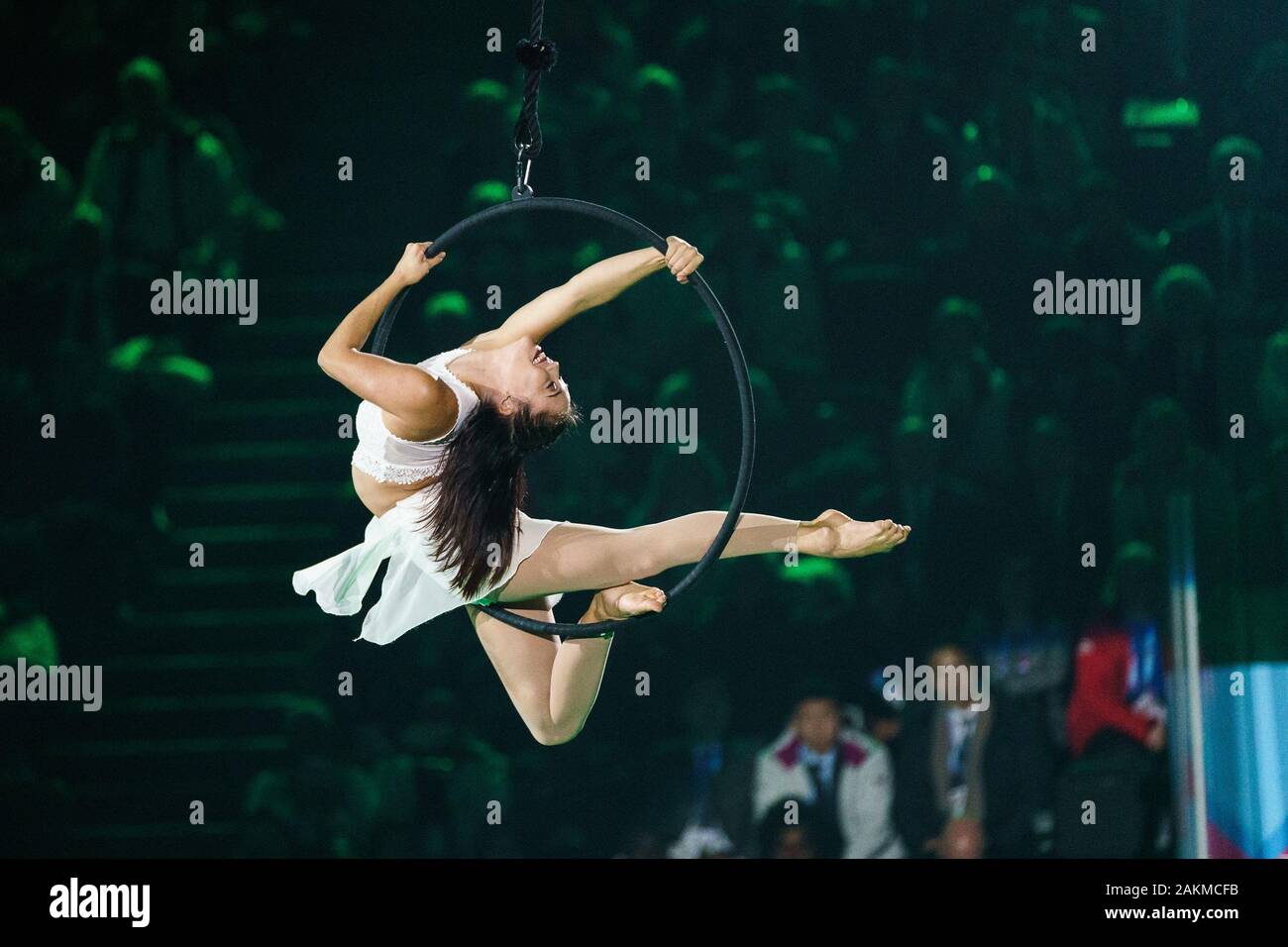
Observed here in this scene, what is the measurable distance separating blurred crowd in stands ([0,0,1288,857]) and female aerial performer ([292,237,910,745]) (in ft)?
1.84

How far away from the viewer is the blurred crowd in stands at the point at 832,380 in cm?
468

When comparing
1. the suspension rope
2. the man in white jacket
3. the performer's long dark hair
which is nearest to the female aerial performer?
the performer's long dark hair

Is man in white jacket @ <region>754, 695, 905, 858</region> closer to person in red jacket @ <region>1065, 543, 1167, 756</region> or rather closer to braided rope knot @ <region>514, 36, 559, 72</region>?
person in red jacket @ <region>1065, 543, 1167, 756</region>

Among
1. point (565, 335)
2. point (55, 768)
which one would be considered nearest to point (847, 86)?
point (565, 335)

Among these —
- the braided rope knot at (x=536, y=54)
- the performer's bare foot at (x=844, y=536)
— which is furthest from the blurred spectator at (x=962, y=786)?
the braided rope knot at (x=536, y=54)

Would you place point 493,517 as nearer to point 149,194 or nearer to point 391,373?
point 391,373

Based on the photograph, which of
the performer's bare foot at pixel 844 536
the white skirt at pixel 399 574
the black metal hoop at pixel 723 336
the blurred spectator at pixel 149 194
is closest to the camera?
the black metal hoop at pixel 723 336

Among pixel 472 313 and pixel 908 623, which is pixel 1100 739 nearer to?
pixel 908 623

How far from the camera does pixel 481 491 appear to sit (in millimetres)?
3986

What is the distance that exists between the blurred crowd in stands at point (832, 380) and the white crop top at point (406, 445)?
71cm

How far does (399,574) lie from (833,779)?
5.01 ft

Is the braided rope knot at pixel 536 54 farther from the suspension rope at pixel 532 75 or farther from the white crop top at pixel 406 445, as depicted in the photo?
the white crop top at pixel 406 445

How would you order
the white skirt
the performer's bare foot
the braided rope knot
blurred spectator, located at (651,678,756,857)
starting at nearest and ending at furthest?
A: 1. the braided rope knot
2. the performer's bare foot
3. the white skirt
4. blurred spectator, located at (651,678,756,857)

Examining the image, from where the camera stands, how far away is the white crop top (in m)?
3.92
